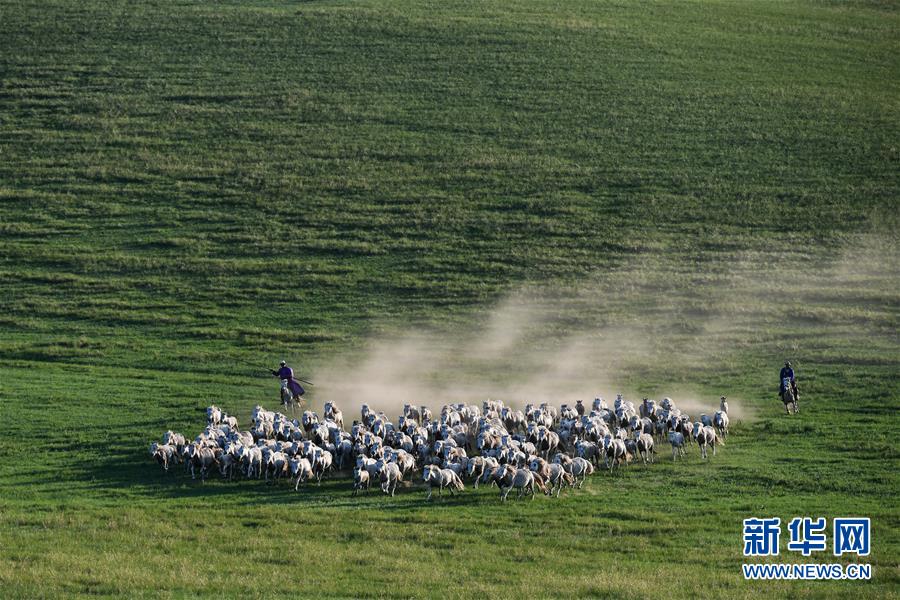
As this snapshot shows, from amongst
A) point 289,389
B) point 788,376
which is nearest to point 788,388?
point 788,376

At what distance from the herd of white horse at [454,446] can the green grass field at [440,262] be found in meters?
0.83

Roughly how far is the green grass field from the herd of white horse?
2.71 ft

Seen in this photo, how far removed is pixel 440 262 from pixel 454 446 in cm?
3068

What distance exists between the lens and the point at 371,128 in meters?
83.1

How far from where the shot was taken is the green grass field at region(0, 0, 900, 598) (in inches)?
1144

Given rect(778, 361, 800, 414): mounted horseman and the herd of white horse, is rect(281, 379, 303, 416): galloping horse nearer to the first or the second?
the herd of white horse

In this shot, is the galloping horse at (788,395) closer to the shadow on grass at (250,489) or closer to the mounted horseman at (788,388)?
the mounted horseman at (788,388)

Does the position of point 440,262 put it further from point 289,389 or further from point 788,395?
point 788,395

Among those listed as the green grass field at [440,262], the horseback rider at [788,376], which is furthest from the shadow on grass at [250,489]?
the horseback rider at [788,376]

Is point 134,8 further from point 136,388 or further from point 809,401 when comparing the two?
point 809,401

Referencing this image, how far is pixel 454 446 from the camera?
3428 cm

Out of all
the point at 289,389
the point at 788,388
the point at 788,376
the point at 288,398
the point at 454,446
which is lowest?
the point at 454,446

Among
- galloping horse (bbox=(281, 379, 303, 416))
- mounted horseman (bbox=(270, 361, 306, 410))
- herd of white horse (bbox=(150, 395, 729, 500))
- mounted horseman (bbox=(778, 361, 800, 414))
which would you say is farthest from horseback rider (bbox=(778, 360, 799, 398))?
galloping horse (bbox=(281, 379, 303, 416))

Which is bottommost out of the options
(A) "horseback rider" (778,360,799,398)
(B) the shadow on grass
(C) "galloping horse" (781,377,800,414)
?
(B) the shadow on grass
